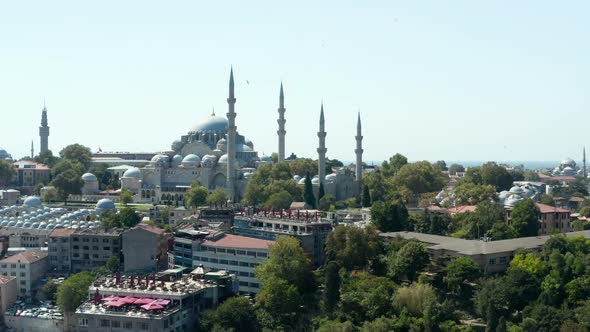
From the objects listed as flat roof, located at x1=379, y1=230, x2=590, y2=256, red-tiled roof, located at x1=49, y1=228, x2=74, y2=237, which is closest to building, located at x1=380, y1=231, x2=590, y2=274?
flat roof, located at x1=379, y1=230, x2=590, y2=256

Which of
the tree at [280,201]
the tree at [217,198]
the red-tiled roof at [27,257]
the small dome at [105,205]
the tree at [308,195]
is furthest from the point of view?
the small dome at [105,205]

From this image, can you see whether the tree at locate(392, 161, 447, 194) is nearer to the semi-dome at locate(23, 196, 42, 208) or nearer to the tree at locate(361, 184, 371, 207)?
the tree at locate(361, 184, 371, 207)

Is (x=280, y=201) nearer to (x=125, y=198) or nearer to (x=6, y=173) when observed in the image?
(x=125, y=198)

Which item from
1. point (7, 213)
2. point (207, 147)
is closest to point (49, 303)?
point (7, 213)

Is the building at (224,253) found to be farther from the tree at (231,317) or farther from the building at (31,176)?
the building at (31,176)

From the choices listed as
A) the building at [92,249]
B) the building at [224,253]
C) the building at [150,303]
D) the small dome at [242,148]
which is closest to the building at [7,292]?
the building at [92,249]

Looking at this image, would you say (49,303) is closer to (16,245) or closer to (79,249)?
(79,249)
